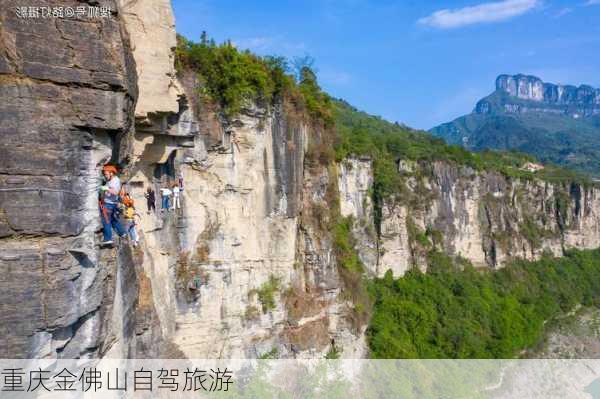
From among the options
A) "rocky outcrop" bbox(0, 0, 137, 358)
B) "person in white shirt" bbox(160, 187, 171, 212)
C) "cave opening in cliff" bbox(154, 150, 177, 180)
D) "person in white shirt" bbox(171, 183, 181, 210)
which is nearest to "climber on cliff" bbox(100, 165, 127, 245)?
"rocky outcrop" bbox(0, 0, 137, 358)

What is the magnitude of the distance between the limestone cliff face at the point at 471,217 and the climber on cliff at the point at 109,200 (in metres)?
22.9

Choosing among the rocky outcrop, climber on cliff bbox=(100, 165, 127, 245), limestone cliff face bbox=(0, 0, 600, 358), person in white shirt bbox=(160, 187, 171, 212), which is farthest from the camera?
person in white shirt bbox=(160, 187, 171, 212)

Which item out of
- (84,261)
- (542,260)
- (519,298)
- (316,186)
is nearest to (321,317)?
(316,186)

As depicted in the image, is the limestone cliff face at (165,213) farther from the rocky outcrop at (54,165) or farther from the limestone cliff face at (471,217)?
the limestone cliff face at (471,217)

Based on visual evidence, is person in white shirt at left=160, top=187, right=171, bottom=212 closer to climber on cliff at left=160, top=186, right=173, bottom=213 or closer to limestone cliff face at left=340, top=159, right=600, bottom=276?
climber on cliff at left=160, top=186, right=173, bottom=213

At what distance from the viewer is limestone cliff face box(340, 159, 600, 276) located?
31438 millimetres

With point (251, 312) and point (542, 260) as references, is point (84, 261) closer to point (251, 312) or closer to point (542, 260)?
point (251, 312)

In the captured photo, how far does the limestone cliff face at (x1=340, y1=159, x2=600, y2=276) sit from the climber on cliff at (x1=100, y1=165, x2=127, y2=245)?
22910 millimetres

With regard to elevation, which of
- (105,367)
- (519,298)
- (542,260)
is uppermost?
(105,367)

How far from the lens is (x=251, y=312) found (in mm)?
16703

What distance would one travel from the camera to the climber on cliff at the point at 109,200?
6219 mm

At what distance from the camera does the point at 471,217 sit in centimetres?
3806

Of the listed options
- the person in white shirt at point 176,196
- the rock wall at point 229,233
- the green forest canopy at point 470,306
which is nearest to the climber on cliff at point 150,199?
the rock wall at point 229,233

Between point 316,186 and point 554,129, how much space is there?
20098cm
